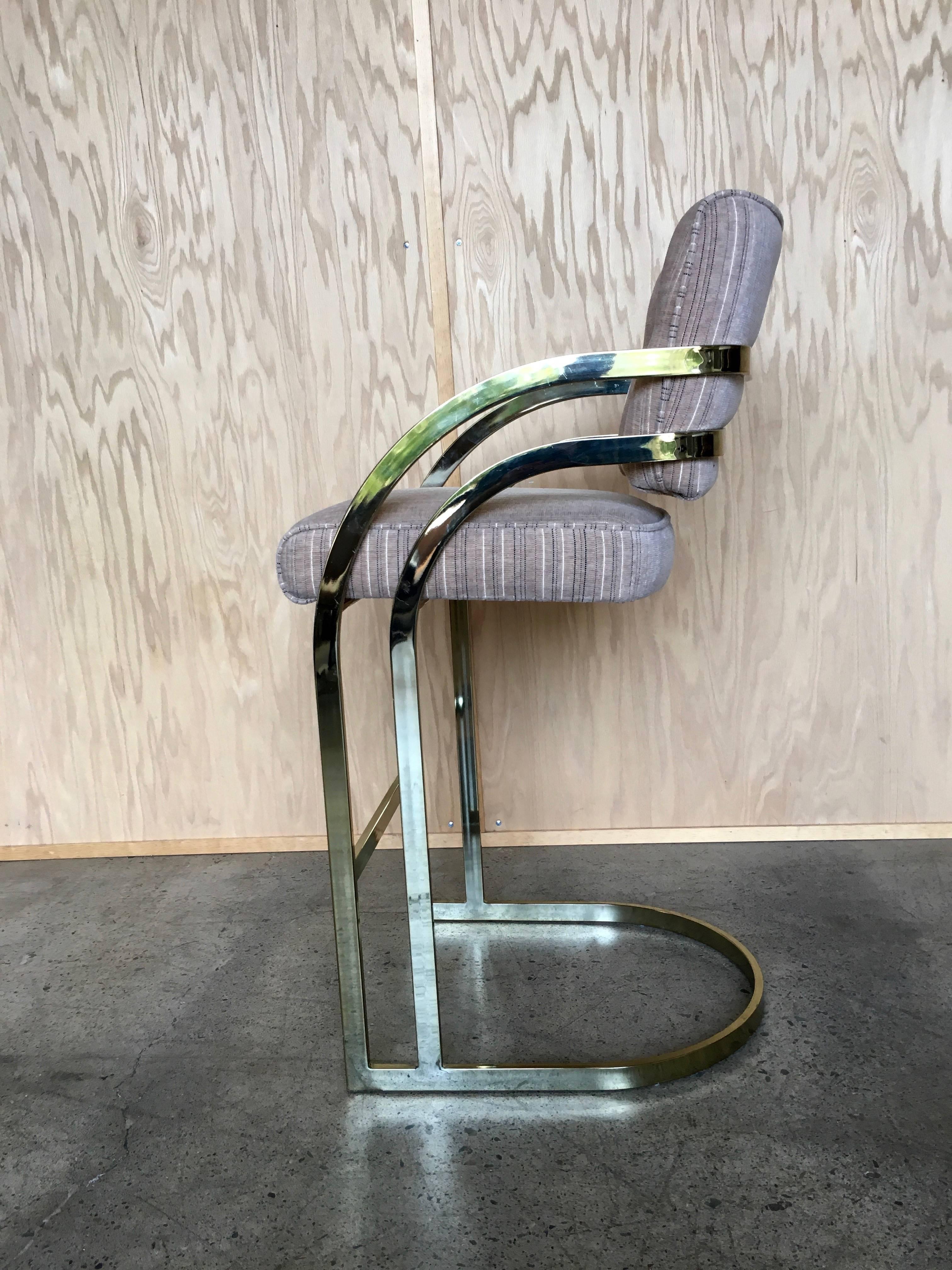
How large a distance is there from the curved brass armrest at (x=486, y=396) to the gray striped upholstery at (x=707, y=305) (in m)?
0.02

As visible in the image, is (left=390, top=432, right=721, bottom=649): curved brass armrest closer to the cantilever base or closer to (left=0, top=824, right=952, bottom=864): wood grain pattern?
the cantilever base

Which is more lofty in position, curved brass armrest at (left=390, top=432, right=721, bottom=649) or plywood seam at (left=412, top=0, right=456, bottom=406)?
plywood seam at (left=412, top=0, right=456, bottom=406)

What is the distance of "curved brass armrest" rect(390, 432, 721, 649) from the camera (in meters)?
1.14

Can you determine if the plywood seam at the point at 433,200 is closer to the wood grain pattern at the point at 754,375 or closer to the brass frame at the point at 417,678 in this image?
the wood grain pattern at the point at 754,375

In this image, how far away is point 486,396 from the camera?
1153mm

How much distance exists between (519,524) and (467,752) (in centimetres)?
70

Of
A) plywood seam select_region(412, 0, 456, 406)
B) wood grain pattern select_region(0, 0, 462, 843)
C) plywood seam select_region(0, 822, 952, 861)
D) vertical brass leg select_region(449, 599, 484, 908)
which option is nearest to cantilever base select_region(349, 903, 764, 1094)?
vertical brass leg select_region(449, 599, 484, 908)

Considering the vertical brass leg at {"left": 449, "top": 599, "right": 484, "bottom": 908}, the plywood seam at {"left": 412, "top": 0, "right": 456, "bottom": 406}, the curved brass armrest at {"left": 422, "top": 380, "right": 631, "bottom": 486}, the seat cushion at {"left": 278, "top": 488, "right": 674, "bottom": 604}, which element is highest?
the plywood seam at {"left": 412, "top": 0, "right": 456, "bottom": 406}

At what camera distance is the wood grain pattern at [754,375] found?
71.8 inches

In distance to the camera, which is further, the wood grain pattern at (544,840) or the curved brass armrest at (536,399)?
the wood grain pattern at (544,840)

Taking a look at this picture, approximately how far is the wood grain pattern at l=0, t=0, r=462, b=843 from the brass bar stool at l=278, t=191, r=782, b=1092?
0.74 meters

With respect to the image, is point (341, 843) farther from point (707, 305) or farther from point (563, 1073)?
point (707, 305)

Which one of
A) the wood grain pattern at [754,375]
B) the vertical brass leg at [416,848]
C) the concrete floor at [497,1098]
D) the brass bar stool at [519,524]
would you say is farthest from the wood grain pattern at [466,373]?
the vertical brass leg at [416,848]

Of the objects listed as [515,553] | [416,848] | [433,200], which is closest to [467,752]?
[416,848]
